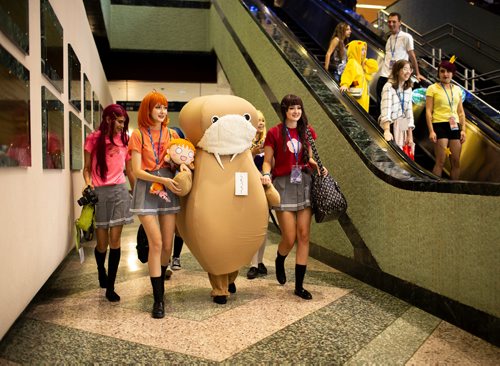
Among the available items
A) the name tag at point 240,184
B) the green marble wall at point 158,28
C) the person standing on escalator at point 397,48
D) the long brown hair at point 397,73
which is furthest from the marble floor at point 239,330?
the green marble wall at point 158,28

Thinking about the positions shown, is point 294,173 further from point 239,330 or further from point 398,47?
point 398,47

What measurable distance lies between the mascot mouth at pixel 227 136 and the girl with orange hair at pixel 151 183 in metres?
0.33

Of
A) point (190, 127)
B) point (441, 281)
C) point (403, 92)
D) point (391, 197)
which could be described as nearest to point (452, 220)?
point (441, 281)

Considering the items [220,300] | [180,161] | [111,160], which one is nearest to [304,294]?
[220,300]

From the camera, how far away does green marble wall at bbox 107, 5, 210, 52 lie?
12672 millimetres

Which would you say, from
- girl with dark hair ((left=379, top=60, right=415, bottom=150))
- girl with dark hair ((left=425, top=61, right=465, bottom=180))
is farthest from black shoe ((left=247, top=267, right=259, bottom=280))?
girl with dark hair ((left=425, top=61, right=465, bottom=180))

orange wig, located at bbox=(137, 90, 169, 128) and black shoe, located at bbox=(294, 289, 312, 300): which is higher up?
orange wig, located at bbox=(137, 90, 169, 128)

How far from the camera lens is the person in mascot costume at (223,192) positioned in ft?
10.8

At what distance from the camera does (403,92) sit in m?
5.07

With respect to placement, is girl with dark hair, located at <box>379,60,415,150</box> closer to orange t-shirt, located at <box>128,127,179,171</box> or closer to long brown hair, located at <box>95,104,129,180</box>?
orange t-shirt, located at <box>128,127,179,171</box>

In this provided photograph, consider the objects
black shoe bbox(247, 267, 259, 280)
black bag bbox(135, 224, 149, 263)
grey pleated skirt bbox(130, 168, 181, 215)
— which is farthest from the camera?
black shoe bbox(247, 267, 259, 280)

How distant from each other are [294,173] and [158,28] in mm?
10502

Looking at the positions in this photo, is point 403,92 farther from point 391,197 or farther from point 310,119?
point 391,197

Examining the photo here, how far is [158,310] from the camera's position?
3168 millimetres
